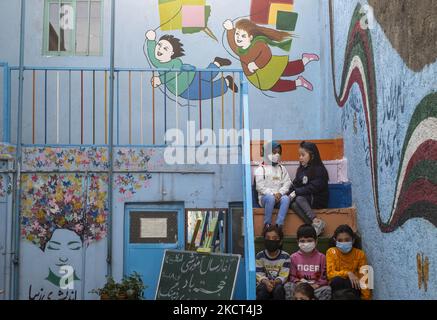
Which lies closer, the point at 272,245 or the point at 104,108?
the point at 272,245

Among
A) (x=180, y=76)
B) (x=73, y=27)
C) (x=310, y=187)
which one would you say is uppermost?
(x=73, y=27)

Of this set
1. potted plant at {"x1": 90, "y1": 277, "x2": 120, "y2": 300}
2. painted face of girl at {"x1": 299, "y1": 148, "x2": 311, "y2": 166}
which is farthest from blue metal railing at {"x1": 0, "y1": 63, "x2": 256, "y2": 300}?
potted plant at {"x1": 90, "y1": 277, "x2": 120, "y2": 300}

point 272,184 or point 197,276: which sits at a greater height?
point 272,184

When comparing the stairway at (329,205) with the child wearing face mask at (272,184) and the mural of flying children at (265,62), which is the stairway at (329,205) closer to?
the child wearing face mask at (272,184)

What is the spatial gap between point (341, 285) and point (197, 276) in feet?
5.16

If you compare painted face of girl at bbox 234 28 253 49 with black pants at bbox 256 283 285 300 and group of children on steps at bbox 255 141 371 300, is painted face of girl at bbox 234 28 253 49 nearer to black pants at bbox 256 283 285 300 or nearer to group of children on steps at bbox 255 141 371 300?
group of children on steps at bbox 255 141 371 300

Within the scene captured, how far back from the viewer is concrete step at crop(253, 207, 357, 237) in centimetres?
646

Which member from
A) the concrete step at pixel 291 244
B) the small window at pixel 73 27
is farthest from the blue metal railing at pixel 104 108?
the concrete step at pixel 291 244

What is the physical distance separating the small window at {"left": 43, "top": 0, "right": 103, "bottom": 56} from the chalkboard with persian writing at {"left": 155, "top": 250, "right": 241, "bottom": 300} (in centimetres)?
340

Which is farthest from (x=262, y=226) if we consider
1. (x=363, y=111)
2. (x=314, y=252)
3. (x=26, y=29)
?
(x=26, y=29)

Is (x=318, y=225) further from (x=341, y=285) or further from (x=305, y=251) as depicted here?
(x=341, y=285)

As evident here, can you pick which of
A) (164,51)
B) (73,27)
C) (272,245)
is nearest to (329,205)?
(272,245)

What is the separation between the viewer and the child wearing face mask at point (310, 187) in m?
6.41

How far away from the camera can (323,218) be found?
6.48 metres
